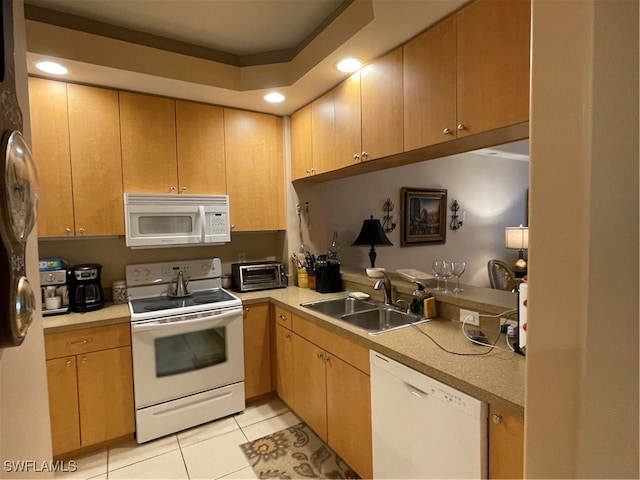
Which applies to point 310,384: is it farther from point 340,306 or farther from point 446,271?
point 446,271

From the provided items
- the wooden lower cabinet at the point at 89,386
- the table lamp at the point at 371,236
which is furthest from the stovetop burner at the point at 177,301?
the table lamp at the point at 371,236

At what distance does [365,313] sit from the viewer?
89.0 inches

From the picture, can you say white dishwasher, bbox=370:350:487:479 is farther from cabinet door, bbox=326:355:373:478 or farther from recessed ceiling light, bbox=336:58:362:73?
recessed ceiling light, bbox=336:58:362:73

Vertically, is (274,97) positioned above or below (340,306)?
above

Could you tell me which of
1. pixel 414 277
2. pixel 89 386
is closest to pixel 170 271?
pixel 89 386

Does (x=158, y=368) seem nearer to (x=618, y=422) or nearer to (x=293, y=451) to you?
(x=293, y=451)

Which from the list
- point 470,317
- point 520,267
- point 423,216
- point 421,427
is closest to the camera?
point 421,427

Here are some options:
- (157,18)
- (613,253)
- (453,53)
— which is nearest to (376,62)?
(453,53)

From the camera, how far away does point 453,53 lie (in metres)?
1.54

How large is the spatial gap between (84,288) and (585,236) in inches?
106

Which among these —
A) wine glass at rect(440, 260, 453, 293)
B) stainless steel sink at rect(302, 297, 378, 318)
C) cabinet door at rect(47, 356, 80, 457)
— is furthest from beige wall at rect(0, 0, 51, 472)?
wine glass at rect(440, 260, 453, 293)

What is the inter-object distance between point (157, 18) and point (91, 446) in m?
2.66

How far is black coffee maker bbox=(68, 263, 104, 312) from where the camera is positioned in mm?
2234

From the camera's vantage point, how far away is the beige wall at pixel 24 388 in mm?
606
